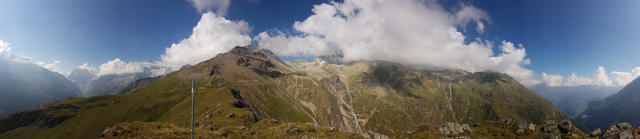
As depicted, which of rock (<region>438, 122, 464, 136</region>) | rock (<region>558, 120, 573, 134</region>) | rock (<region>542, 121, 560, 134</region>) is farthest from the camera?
rock (<region>438, 122, 464, 136</region>)

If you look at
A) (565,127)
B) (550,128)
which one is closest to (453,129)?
(550,128)

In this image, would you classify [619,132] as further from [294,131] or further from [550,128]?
[294,131]

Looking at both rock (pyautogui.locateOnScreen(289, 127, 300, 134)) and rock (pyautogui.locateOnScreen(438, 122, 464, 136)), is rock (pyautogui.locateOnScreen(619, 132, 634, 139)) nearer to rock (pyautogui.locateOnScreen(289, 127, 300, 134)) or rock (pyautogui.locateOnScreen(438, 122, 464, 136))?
rock (pyautogui.locateOnScreen(438, 122, 464, 136))

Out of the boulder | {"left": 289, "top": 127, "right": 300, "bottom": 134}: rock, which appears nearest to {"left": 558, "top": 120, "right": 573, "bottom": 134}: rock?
the boulder

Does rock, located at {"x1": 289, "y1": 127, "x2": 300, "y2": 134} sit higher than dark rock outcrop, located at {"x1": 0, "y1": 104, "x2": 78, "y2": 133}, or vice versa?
rock, located at {"x1": 289, "y1": 127, "x2": 300, "y2": 134}

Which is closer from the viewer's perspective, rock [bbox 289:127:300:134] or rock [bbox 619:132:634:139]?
rock [bbox 619:132:634:139]

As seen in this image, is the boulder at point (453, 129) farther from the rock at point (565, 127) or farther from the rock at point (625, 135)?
the rock at point (625, 135)

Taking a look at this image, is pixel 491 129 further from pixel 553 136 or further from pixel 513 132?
pixel 553 136

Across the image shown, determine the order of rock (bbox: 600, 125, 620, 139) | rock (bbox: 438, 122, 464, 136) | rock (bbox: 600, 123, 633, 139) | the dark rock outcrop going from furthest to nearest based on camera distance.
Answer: the dark rock outcrop → rock (bbox: 438, 122, 464, 136) → rock (bbox: 600, 125, 620, 139) → rock (bbox: 600, 123, 633, 139)

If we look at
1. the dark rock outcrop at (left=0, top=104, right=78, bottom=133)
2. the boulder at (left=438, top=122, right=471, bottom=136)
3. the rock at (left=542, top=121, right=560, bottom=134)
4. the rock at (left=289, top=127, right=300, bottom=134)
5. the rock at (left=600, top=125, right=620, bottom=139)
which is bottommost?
the dark rock outcrop at (left=0, top=104, right=78, bottom=133)

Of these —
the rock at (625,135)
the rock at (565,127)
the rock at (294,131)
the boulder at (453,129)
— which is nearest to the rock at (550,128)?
the rock at (565,127)

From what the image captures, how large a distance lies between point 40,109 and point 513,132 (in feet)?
1068

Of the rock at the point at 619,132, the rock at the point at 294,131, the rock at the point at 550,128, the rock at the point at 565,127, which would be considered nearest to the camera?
the rock at the point at 619,132

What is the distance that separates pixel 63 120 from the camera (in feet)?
593
